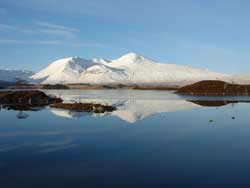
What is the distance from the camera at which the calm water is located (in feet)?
35.1

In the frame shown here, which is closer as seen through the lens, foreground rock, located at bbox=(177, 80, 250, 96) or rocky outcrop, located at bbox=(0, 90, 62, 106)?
rocky outcrop, located at bbox=(0, 90, 62, 106)

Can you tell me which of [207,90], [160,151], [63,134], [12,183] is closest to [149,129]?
[63,134]

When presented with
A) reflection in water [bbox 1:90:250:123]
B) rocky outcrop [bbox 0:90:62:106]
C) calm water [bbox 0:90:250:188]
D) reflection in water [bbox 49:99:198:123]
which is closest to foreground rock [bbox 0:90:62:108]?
rocky outcrop [bbox 0:90:62:106]

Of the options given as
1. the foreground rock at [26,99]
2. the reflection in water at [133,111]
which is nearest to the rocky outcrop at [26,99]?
the foreground rock at [26,99]

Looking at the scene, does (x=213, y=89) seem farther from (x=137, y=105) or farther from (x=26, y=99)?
(x=26, y=99)

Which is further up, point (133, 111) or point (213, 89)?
point (213, 89)

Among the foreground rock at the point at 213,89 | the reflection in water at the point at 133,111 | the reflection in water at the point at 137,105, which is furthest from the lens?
the foreground rock at the point at 213,89

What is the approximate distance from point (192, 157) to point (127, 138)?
5041 millimetres

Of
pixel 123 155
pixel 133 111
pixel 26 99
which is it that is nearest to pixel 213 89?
pixel 26 99

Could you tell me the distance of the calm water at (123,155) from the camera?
10695 mm

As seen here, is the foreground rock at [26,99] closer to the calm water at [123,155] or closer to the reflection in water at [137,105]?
the reflection in water at [137,105]

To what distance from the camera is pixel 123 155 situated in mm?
14031

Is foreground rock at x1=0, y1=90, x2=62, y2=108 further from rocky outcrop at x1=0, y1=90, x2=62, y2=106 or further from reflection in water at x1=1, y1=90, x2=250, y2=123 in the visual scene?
reflection in water at x1=1, y1=90, x2=250, y2=123

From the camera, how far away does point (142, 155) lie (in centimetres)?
1412
